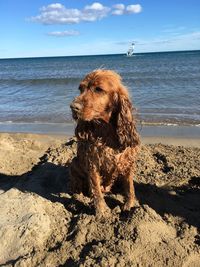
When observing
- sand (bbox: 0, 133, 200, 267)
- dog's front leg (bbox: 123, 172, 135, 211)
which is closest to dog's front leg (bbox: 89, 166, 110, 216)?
sand (bbox: 0, 133, 200, 267)

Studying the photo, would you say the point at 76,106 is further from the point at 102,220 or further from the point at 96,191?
the point at 102,220

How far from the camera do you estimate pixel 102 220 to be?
4547 millimetres

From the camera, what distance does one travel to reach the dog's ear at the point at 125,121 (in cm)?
434

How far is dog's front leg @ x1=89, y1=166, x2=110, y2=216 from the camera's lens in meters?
4.71

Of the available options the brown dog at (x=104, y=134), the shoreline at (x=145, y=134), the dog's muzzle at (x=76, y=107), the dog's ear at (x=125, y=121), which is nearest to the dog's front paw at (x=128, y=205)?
the brown dog at (x=104, y=134)

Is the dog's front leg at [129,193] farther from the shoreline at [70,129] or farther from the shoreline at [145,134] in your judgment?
the shoreline at [70,129]

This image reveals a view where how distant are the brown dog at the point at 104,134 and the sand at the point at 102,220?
34cm

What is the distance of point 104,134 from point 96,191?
2.32 feet

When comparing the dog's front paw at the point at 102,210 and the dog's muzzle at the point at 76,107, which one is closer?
the dog's muzzle at the point at 76,107

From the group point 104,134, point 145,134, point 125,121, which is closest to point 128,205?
point 104,134

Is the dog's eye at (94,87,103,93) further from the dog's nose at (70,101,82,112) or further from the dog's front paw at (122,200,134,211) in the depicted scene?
the dog's front paw at (122,200,134,211)

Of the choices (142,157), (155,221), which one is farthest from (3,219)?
(142,157)

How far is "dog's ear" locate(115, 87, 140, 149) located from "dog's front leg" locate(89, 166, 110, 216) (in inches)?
20.9

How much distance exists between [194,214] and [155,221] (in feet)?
2.39
